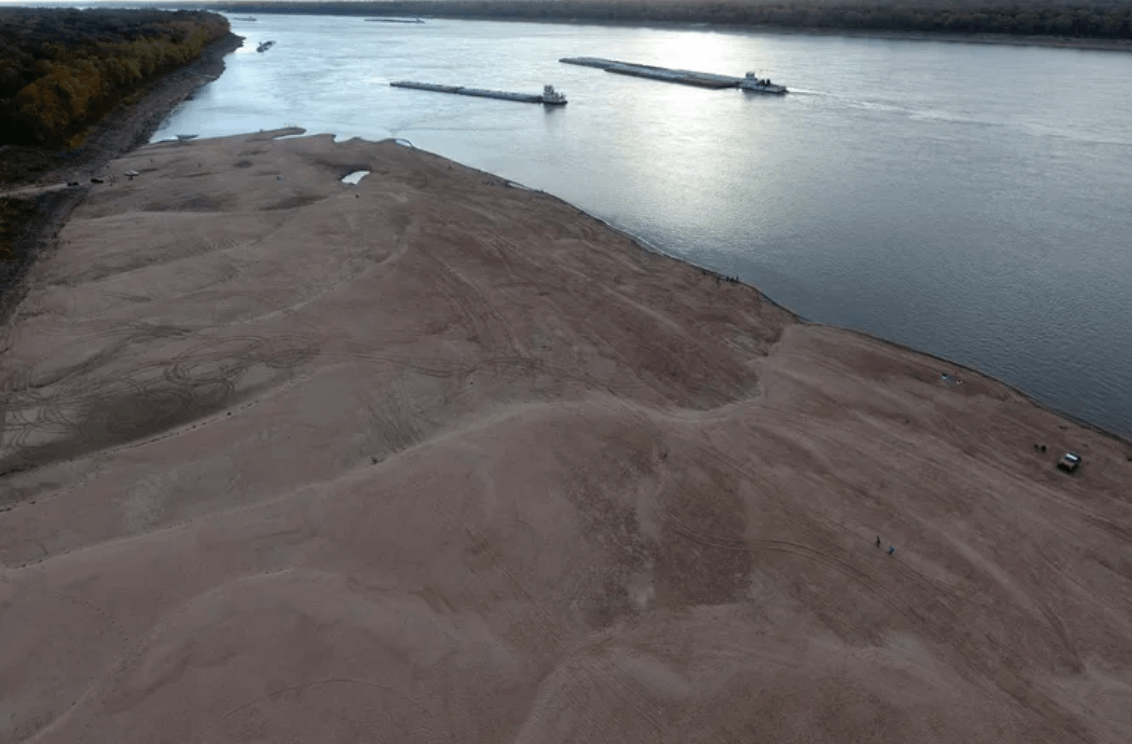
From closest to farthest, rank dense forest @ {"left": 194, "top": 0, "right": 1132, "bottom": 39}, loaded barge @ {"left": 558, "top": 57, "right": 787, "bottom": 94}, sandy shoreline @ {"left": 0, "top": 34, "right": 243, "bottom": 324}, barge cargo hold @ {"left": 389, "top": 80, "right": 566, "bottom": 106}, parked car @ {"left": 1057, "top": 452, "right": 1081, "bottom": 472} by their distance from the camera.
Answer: parked car @ {"left": 1057, "top": 452, "right": 1081, "bottom": 472} < sandy shoreline @ {"left": 0, "top": 34, "right": 243, "bottom": 324} < barge cargo hold @ {"left": 389, "top": 80, "right": 566, "bottom": 106} < loaded barge @ {"left": 558, "top": 57, "right": 787, "bottom": 94} < dense forest @ {"left": 194, "top": 0, "right": 1132, "bottom": 39}

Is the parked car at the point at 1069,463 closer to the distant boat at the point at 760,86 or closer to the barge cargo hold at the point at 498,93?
the barge cargo hold at the point at 498,93

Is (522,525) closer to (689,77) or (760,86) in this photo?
(760,86)

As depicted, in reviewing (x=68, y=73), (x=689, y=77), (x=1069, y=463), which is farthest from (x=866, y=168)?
(x=68, y=73)

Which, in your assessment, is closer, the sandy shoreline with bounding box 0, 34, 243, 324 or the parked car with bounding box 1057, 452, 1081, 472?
the parked car with bounding box 1057, 452, 1081, 472

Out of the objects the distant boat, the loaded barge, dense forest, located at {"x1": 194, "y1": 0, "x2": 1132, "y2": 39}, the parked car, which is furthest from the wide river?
dense forest, located at {"x1": 194, "y1": 0, "x2": 1132, "y2": 39}

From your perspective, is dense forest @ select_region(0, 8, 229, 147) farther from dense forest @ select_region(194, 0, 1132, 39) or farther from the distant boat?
dense forest @ select_region(194, 0, 1132, 39)

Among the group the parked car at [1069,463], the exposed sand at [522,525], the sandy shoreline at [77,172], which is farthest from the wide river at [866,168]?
the exposed sand at [522,525]
